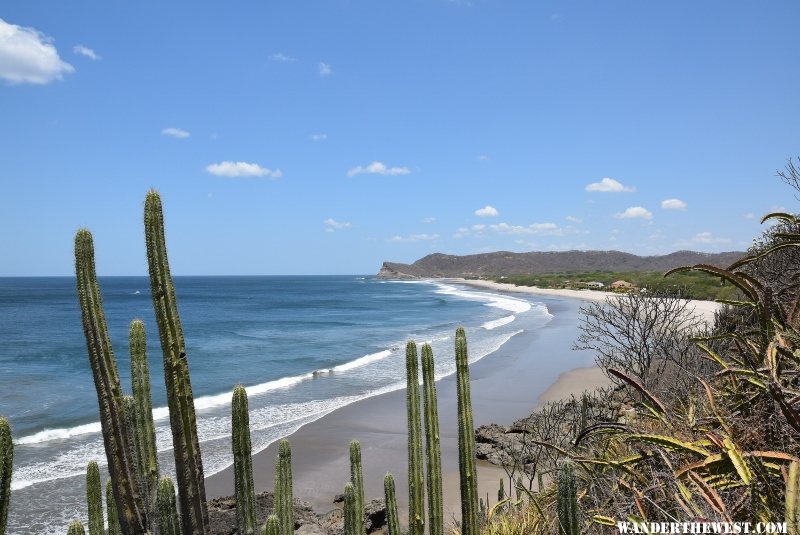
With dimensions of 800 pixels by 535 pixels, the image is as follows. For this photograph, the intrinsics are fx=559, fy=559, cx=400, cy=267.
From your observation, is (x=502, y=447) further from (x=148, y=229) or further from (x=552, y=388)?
(x=148, y=229)

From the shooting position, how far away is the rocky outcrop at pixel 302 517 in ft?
30.5

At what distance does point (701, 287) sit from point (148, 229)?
47.5 m

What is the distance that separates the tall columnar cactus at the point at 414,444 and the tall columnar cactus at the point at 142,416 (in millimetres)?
2527

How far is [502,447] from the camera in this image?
13.3 metres

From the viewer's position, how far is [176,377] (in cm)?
351

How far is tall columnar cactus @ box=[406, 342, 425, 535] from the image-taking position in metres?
5.88

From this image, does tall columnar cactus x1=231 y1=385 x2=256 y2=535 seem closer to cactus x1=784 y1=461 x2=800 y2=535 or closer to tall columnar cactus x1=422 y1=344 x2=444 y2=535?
tall columnar cactus x1=422 y1=344 x2=444 y2=535

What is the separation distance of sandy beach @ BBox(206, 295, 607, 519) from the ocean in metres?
0.96

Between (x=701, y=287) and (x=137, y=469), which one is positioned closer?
(x=137, y=469)

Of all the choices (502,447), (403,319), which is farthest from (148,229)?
(403,319)

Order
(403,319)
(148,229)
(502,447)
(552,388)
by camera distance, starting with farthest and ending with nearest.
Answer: (403,319) → (552,388) → (502,447) → (148,229)

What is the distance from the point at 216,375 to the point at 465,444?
20.4 metres

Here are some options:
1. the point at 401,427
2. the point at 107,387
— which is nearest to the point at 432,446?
the point at 107,387

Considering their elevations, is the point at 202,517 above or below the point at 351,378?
above
